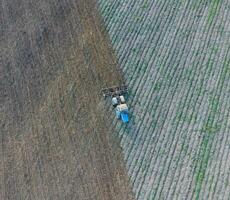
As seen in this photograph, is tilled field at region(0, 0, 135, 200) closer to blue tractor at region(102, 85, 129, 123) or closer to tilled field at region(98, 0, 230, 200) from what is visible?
blue tractor at region(102, 85, 129, 123)

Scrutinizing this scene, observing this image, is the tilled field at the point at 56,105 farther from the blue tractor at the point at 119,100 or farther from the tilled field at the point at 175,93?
the tilled field at the point at 175,93

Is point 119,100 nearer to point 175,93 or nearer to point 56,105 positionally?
point 175,93

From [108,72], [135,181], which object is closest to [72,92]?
[108,72]

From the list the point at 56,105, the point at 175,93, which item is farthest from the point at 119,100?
the point at 56,105

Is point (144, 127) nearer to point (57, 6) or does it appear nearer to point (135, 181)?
point (135, 181)

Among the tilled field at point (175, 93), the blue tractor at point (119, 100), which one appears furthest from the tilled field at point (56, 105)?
the tilled field at point (175, 93)

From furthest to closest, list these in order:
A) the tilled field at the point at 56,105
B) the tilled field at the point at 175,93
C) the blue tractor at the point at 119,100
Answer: the blue tractor at the point at 119,100 → the tilled field at the point at 56,105 → the tilled field at the point at 175,93
